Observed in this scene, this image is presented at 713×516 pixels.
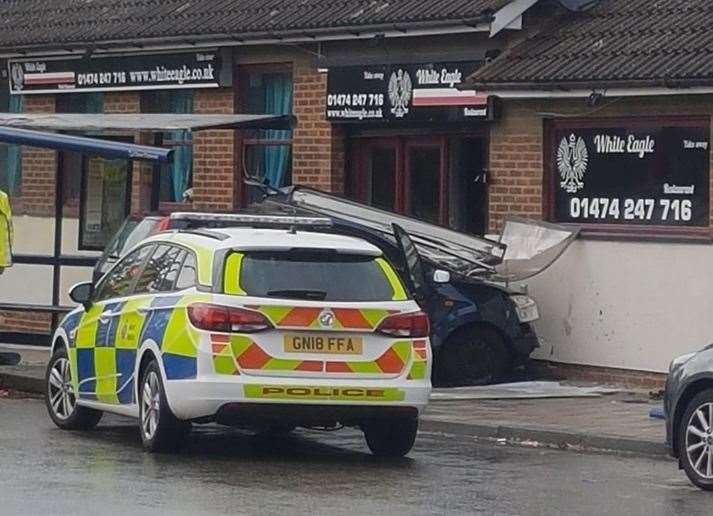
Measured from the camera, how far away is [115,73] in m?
25.8

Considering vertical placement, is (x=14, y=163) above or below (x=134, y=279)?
above

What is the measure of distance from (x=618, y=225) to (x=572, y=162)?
0.91 metres

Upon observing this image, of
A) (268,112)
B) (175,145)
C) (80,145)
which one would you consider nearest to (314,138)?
(268,112)

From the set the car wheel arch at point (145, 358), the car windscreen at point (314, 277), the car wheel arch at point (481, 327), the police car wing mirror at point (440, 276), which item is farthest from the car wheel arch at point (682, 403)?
the car wheel arch at point (481, 327)

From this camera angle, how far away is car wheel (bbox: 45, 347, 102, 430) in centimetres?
1561

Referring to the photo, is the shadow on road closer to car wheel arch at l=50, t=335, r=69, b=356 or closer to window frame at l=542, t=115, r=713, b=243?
car wheel arch at l=50, t=335, r=69, b=356

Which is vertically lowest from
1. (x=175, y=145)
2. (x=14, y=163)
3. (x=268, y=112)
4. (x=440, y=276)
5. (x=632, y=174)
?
(x=440, y=276)

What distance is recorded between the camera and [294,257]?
1381 centimetres

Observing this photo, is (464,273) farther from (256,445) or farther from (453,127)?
(256,445)

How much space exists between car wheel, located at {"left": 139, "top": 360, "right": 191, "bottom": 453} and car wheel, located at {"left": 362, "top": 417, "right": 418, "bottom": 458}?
1321mm

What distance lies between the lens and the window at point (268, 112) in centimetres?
2370

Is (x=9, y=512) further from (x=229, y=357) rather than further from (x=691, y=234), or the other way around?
(x=691, y=234)

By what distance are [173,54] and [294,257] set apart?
1145cm

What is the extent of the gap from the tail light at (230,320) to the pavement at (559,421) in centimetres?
336
